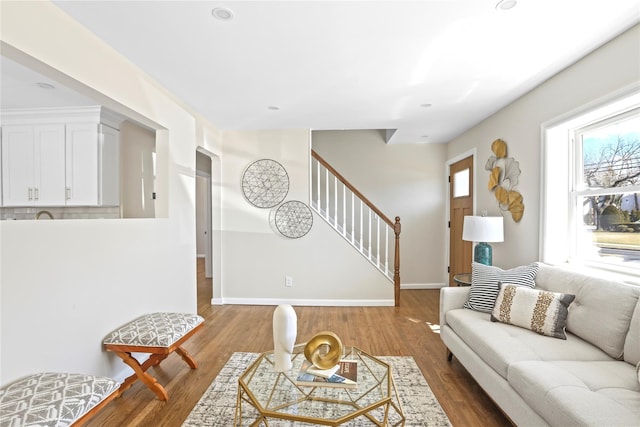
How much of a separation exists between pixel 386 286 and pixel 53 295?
11.3 feet

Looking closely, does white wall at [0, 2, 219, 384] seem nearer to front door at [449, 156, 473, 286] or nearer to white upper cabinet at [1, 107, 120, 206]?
white upper cabinet at [1, 107, 120, 206]

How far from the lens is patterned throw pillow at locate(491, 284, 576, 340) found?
6.41 feet

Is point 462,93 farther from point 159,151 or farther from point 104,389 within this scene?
point 104,389

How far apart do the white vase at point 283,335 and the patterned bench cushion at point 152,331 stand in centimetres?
84

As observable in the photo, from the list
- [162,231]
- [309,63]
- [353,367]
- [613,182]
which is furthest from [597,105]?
[162,231]

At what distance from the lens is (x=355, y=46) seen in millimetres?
2074

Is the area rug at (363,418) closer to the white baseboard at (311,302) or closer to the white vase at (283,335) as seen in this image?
the white vase at (283,335)

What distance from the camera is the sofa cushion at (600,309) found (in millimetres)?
1686

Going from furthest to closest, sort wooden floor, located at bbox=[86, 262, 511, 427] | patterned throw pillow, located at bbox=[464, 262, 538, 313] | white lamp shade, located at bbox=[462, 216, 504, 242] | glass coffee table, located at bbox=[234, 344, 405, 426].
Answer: white lamp shade, located at bbox=[462, 216, 504, 242] < patterned throw pillow, located at bbox=[464, 262, 538, 313] < wooden floor, located at bbox=[86, 262, 511, 427] < glass coffee table, located at bbox=[234, 344, 405, 426]

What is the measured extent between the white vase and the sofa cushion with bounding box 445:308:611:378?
1.20 meters

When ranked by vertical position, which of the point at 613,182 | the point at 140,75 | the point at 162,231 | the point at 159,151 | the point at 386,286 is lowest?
the point at 386,286

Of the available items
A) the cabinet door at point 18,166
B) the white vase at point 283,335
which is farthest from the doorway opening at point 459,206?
the cabinet door at point 18,166

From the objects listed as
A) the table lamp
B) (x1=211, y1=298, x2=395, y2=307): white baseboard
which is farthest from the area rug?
(x1=211, y1=298, x2=395, y2=307): white baseboard

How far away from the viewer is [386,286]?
4.13 m
